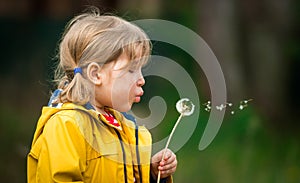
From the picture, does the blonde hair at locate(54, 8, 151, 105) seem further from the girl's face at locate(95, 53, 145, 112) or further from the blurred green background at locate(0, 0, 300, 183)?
the blurred green background at locate(0, 0, 300, 183)

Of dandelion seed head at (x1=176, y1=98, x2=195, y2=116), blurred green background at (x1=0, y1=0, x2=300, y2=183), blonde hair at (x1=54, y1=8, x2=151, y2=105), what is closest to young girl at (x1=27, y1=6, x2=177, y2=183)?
blonde hair at (x1=54, y1=8, x2=151, y2=105)

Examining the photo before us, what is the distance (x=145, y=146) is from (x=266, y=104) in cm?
379

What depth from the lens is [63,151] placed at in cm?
242

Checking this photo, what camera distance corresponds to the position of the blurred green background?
4.88 m

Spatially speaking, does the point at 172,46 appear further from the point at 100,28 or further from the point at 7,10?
the point at 100,28

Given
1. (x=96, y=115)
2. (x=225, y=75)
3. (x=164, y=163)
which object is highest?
(x=225, y=75)

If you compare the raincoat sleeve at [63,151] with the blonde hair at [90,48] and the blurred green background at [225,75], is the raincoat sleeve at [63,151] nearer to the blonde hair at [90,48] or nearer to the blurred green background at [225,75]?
the blonde hair at [90,48]

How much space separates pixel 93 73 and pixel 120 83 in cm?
9

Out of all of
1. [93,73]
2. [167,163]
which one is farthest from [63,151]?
[167,163]

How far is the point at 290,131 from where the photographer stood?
5.71 m

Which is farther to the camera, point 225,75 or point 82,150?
point 225,75

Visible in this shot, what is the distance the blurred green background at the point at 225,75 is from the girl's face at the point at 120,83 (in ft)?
6.71

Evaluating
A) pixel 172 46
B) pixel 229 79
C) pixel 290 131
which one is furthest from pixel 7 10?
pixel 290 131

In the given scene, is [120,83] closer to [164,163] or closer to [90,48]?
[90,48]
